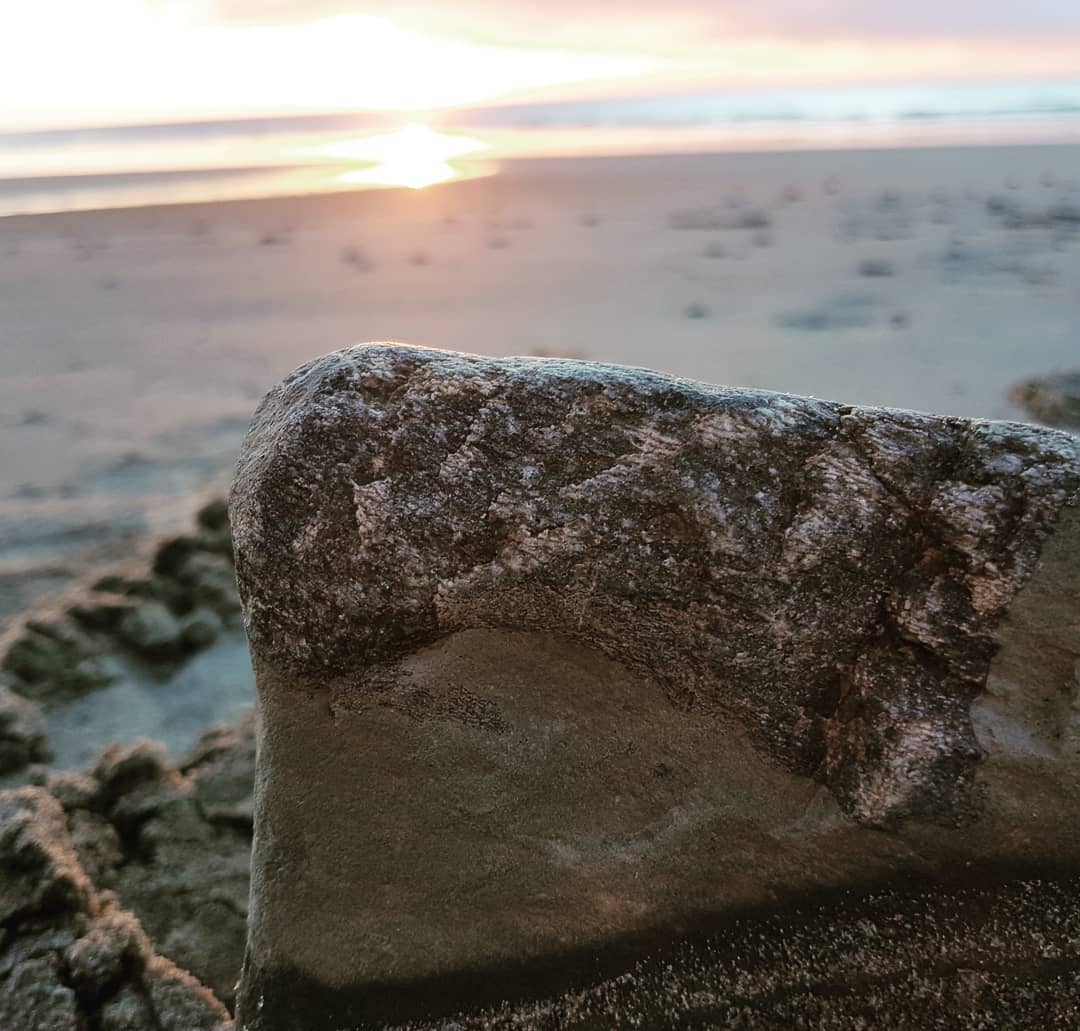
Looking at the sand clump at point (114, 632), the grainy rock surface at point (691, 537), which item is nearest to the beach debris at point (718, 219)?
the sand clump at point (114, 632)

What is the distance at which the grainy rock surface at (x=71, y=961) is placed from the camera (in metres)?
1.61

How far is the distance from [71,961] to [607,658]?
41.9 inches

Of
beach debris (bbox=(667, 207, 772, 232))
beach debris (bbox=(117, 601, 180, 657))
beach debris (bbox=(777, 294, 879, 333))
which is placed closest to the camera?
beach debris (bbox=(117, 601, 180, 657))

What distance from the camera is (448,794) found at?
59.0 inches

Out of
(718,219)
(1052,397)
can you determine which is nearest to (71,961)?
(1052,397)

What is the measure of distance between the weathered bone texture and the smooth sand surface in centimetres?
195

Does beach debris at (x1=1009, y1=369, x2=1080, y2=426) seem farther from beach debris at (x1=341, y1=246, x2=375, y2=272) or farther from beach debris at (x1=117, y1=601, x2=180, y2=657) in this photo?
beach debris at (x1=341, y1=246, x2=375, y2=272)

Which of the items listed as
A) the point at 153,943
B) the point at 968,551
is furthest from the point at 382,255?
the point at 968,551

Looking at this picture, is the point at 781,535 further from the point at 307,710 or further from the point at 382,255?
the point at 382,255

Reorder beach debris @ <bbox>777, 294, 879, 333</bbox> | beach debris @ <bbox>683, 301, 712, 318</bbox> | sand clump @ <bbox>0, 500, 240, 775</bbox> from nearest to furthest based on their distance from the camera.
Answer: sand clump @ <bbox>0, 500, 240, 775</bbox>
beach debris @ <bbox>777, 294, 879, 333</bbox>
beach debris @ <bbox>683, 301, 712, 318</bbox>

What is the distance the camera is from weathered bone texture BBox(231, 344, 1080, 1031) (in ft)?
4.35

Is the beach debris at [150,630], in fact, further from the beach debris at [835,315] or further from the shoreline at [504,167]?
the shoreline at [504,167]

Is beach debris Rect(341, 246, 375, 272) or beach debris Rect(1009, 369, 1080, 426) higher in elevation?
beach debris Rect(1009, 369, 1080, 426)

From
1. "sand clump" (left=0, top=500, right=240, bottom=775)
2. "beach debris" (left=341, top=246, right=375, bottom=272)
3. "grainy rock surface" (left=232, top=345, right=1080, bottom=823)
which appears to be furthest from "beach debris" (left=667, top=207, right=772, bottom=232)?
"grainy rock surface" (left=232, top=345, right=1080, bottom=823)
